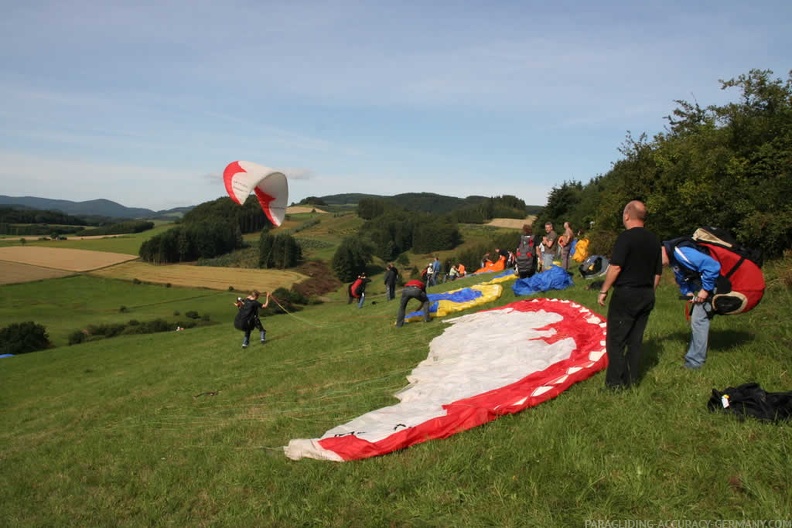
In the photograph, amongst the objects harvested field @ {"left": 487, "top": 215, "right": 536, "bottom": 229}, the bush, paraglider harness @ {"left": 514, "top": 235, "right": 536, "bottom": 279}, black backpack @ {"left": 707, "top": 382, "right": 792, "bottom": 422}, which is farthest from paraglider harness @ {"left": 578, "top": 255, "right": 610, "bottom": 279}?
harvested field @ {"left": 487, "top": 215, "right": 536, "bottom": 229}

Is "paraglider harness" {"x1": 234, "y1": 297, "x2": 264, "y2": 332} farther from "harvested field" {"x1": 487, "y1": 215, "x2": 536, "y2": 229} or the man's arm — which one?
"harvested field" {"x1": 487, "y1": 215, "x2": 536, "y2": 229}

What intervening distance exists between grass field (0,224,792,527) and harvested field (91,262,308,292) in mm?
48152

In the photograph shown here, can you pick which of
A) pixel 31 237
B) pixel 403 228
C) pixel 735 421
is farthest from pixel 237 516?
pixel 31 237

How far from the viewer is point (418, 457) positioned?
4262 mm

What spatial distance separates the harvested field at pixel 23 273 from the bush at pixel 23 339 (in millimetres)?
24476

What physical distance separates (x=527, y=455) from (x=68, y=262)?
7809cm

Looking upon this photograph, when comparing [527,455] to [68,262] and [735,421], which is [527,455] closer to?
[735,421]

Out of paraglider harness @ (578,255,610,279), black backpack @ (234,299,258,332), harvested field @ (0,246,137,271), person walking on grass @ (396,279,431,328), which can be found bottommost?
harvested field @ (0,246,137,271)

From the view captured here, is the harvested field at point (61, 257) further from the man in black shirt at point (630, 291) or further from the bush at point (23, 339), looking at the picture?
the man in black shirt at point (630, 291)

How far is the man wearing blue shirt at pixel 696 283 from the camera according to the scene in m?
5.19

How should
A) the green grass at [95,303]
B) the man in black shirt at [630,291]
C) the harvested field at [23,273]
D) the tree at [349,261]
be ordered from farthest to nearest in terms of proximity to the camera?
the tree at [349,261] < the harvested field at [23,273] < the green grass at [95,303] < the man in black shirt at [630,291]

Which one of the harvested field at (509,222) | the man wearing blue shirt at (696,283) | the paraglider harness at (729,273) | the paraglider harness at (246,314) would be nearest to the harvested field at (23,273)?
the paraglider harness at (246,314)

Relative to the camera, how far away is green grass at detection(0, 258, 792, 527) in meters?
3.36

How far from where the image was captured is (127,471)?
5656mm
